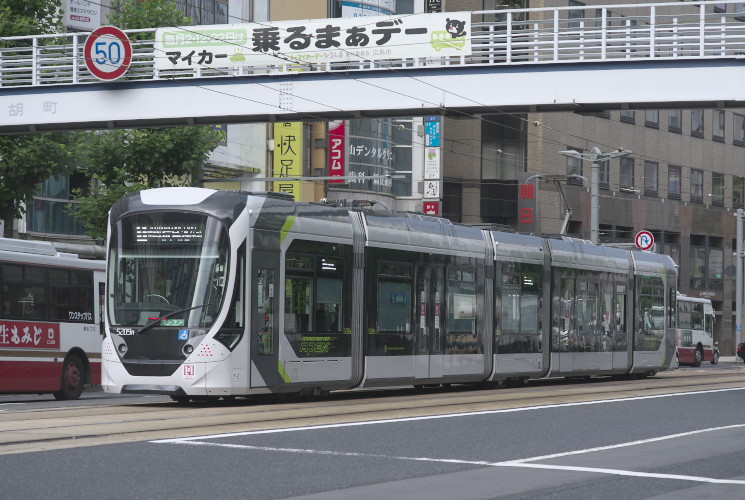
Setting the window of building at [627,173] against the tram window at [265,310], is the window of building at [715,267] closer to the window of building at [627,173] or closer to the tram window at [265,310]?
the window of building at [627,173]

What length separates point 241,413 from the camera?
16.4m

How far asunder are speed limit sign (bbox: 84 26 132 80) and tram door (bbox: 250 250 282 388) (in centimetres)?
1125

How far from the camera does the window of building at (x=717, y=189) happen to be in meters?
76.8

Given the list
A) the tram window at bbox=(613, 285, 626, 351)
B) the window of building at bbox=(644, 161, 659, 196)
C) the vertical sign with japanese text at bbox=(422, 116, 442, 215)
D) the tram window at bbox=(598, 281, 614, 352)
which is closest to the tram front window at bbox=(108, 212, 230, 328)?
the tram window at bbox=(598, 281, 614, 352)

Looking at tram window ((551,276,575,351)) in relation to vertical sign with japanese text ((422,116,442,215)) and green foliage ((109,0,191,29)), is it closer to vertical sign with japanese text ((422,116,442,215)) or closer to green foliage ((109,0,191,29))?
green foliage ((109,0,191,29))

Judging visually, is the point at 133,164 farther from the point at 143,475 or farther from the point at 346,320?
the point at 143,475

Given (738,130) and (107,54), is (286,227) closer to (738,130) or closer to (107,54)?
(107,54)

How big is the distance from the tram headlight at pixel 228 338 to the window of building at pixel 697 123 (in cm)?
6118

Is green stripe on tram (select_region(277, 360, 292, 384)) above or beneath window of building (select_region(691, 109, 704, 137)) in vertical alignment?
beneath

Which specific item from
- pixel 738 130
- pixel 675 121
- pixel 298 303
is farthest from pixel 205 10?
pixel 738 130

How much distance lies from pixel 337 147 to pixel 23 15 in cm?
2123

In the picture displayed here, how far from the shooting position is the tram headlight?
1747 centimetres

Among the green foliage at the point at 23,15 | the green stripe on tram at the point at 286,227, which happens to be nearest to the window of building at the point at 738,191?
the green foliage at the point at 23,15

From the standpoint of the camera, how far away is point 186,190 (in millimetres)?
18281
